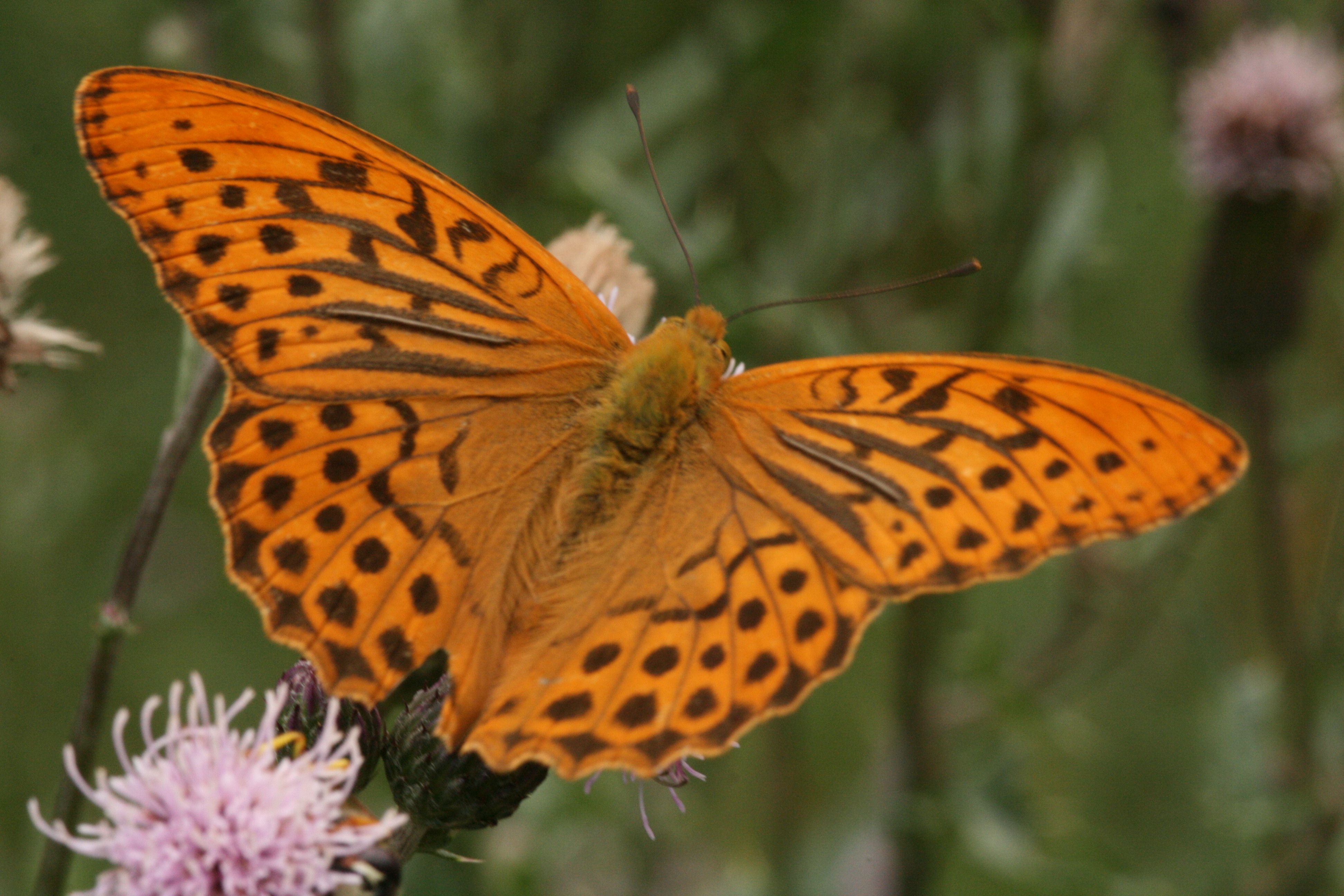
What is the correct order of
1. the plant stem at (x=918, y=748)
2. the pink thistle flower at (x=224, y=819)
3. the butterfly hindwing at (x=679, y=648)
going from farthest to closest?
1. the plant stem at (x=918, y=748)
2. the butterfly hindwing at (x=679, y=648)
3. the pink thistle flower at (x=224, y=819)

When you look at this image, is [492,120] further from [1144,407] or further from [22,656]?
[1144,407]

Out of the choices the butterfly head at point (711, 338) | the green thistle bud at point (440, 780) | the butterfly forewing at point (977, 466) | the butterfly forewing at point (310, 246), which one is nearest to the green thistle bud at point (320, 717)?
the green thistle bud at point (440, 780)

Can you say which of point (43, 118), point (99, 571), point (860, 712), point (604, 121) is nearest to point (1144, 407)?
point (604, 121)

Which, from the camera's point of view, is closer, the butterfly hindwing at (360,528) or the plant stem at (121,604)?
the butterfly hindwing at (360,528)

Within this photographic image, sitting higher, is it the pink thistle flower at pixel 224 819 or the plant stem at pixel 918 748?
the plant stem at pixel 918 748

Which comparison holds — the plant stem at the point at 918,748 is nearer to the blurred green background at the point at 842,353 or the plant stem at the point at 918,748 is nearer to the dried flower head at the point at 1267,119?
A: the blurred green background at the point at 842,353

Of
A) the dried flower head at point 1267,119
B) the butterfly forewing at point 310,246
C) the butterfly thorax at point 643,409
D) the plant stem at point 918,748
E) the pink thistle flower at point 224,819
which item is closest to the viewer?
the pink thistle flower at point 224,819

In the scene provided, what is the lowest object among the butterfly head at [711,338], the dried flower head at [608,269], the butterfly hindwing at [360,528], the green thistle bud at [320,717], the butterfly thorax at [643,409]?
the green thistle bud at [320,717]
